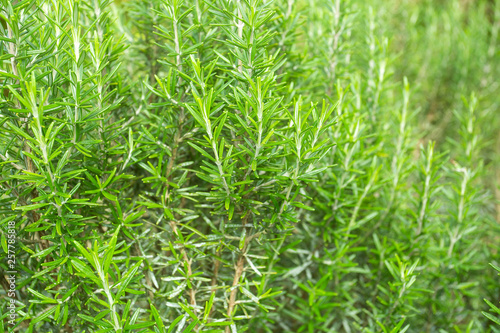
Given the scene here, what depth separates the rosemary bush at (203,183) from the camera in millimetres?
603

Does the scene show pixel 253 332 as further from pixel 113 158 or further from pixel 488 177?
pixel 488 177

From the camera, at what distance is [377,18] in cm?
145

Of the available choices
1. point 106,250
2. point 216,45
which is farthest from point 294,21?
point 106,250

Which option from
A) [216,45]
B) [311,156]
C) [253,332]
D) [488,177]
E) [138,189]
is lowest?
[488,177]

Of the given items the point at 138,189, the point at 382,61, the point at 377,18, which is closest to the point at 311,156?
the point at 138,189

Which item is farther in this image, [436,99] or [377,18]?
[436,99]

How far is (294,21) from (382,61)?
33cm

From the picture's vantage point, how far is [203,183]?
0.84 m

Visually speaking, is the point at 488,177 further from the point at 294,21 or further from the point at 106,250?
the point at 106,250

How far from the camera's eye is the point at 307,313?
83 cm

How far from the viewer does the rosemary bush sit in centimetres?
60

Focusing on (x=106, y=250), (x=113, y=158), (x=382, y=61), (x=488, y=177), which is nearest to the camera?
(x=106, y=250)

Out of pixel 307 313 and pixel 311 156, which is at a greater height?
pixel 311 156

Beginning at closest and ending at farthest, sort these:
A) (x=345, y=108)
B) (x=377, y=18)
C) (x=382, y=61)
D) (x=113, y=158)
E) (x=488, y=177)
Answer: (x=113, y=158) → (x=345, y=108) → (x=382, y=61) → (x=377, y=18) → (x=488, y=177)
